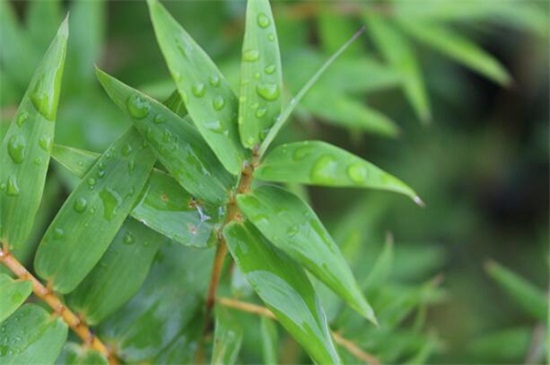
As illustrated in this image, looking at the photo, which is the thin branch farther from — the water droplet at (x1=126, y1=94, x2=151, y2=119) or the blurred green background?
the blurred green background

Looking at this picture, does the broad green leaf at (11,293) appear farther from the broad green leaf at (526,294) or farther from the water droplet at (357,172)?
the broad green leaf at (526,294)

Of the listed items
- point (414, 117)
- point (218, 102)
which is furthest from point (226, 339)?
point (414, 117)

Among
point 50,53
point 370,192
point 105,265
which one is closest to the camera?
point 50,53

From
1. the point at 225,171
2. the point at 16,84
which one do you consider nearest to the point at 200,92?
the point at 225,171

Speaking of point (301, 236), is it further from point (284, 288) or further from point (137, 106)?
point (137, 106)

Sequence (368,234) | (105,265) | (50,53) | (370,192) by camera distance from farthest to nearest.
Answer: (370,192), (368,234), (105,265), (50,53)

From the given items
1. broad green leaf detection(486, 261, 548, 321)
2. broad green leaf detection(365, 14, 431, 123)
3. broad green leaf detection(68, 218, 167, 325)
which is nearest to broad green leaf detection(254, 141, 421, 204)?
broad green leaf detection(68, 218, 167, 325)

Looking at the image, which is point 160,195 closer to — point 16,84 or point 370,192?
point 16,84
